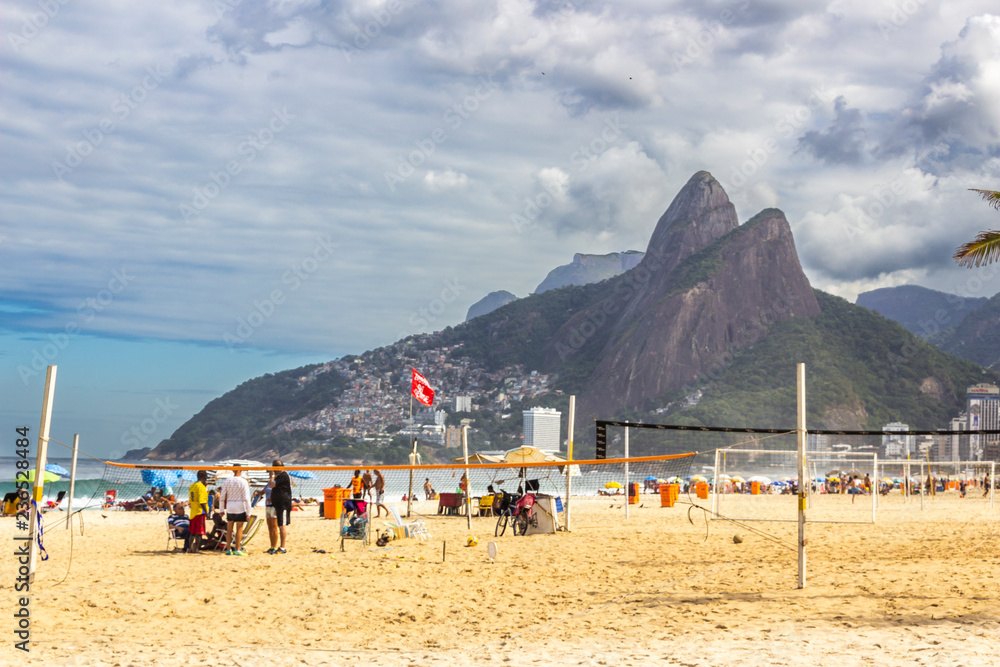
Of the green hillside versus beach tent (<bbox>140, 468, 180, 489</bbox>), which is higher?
the green hillside

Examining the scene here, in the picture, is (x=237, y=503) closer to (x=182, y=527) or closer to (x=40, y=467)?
(x=182, y=527)

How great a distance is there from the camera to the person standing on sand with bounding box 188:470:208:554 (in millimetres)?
10969

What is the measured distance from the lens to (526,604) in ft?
25.1

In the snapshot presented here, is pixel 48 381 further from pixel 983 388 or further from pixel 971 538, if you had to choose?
pixel 983 388

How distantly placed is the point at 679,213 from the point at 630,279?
564 inches

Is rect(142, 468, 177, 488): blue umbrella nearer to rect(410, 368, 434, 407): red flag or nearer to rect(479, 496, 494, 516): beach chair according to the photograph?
rect(410, 368, 434, 407): red flag

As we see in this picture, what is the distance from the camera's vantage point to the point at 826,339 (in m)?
117

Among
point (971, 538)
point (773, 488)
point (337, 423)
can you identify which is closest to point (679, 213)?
point (337, 423)

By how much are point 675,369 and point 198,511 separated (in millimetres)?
110654

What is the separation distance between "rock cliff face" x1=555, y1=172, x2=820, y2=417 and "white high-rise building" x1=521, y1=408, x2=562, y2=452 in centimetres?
470

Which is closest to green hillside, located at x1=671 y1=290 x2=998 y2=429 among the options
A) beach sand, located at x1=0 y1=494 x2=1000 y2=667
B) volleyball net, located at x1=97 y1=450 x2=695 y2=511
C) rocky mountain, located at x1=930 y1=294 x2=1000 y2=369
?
volleyball net, located at x1=97 y1=450 x2=695 y2=511

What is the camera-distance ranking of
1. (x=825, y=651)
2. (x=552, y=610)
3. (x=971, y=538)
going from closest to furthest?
(x=825, y=651)
(x=552, y=610)
(x=971, y=538)

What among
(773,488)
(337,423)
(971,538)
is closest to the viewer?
(971,538)

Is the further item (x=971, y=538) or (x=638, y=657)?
(x=971, y=538)
